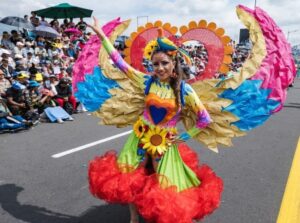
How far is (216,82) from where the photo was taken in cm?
326

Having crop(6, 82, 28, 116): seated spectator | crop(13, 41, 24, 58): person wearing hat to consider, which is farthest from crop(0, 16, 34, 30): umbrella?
crop(6, 82, 28, 116): seated spectator

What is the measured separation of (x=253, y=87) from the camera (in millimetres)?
3084

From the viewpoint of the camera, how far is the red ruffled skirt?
2.79 meters

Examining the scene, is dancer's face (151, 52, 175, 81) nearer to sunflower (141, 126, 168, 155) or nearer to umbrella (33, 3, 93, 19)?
sunflower (141, 126, 168, 155)

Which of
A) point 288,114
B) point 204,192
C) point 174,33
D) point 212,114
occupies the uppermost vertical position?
point 174,33

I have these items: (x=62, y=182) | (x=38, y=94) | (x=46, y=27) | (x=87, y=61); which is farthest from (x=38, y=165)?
(x=46, y=27)

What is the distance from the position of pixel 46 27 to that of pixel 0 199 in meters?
11.5

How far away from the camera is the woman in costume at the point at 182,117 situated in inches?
117

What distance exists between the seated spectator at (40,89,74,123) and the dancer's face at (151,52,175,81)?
20.7ft

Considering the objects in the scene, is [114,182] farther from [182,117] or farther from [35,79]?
[35,79]

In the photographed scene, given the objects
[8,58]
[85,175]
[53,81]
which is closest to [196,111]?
[85,175]

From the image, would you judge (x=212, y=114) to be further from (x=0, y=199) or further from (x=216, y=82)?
(x=0, y=199)

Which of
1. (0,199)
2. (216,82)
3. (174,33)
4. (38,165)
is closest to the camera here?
(216,82)

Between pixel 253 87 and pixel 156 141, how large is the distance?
0.94 m
